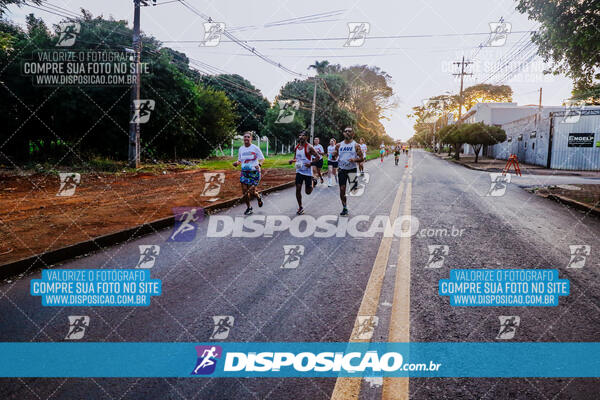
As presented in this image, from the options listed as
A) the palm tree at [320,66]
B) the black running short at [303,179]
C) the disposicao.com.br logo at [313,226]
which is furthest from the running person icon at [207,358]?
the palm tree at [320,66]

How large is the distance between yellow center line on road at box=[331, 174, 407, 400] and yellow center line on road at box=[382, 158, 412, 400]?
0.17 m

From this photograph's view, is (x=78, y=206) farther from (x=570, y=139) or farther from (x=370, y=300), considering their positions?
(x=570, y=139)

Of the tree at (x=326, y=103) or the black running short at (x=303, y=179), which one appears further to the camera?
the tree at (x=326, y=103)

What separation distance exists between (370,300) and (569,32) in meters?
11.4

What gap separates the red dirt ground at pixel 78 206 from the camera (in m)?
6.25

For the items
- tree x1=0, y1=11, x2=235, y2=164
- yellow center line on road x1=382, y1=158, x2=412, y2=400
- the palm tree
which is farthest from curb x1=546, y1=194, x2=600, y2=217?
the palm tree

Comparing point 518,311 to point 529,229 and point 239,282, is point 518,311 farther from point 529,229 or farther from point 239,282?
point 529,229

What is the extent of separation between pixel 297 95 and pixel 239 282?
166ft

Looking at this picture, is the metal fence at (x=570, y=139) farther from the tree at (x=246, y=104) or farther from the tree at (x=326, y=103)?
the tree at (x=246, y=104)

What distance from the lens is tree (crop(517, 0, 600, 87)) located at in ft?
34.6

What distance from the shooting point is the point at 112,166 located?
1911 cm

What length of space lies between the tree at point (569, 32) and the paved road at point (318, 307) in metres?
6.73

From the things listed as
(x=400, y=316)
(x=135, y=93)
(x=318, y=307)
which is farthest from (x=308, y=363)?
(x=135, y=93)

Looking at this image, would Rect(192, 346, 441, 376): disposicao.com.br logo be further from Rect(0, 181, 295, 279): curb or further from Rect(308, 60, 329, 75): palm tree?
Rect(308, 60, 329, 75): palm tree
